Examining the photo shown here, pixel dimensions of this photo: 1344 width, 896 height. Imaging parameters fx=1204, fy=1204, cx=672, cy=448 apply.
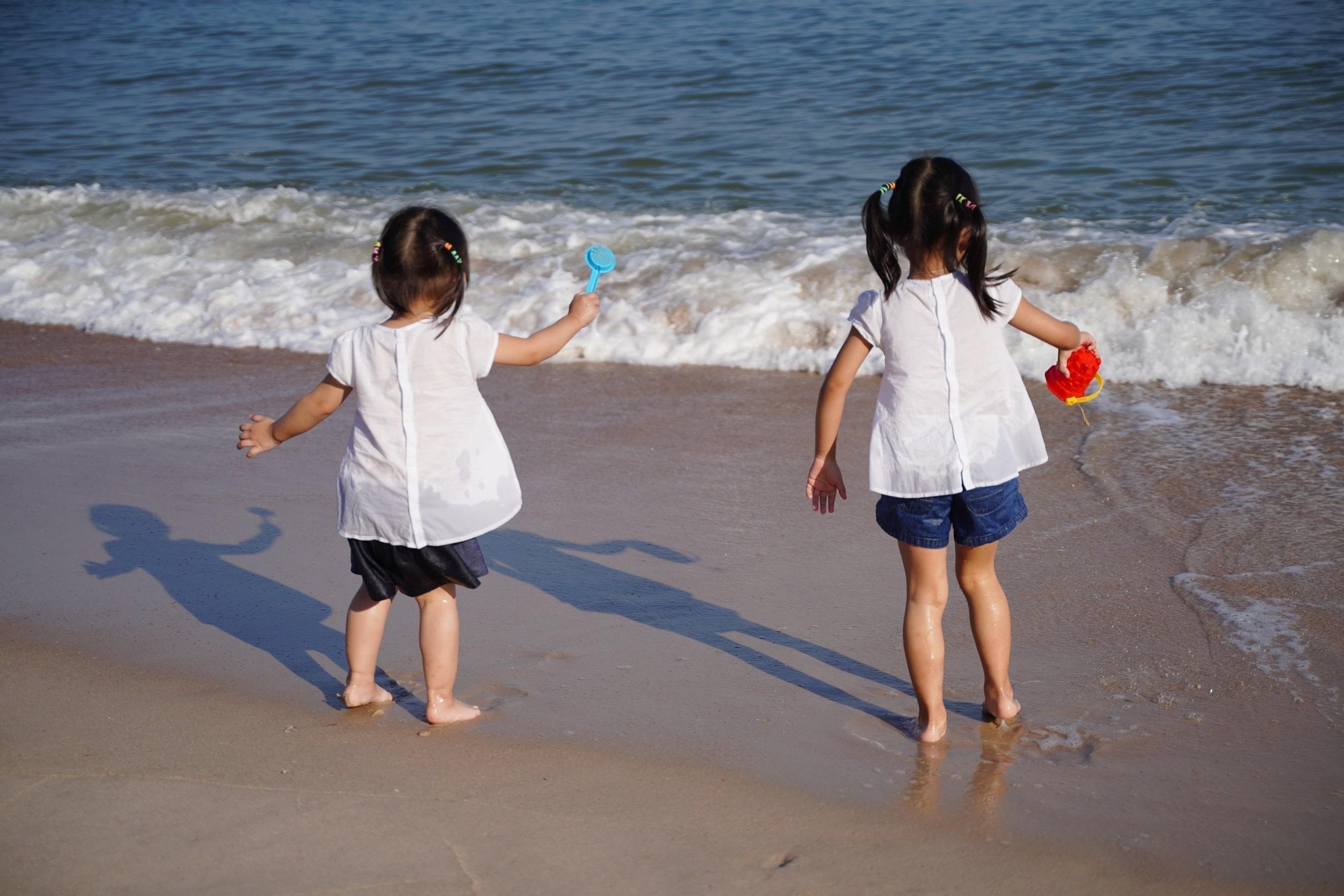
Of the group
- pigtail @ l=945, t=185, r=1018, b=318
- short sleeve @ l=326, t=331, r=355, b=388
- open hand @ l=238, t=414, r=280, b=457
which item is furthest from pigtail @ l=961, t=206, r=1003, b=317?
open hand @ l=238, t=414, r=280, b=457

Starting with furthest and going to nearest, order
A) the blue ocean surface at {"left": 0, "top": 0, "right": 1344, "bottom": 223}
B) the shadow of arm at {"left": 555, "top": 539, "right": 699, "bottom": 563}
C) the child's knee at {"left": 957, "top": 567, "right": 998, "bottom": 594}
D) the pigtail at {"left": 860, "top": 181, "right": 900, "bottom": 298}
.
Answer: the blue ocean surface at {"left": 0, "top": 0, "right": 1344, "bottom": 223}, the shadow of arm at {"left": 555, "top": 539, "right": 699, "bottom": 563}, the child's knee at {"left": 957, "top": 567, "right": 998, "bottom": 594}, the pigtail at {"left": 860, "top": 181, "right": 900, "bottom": 298}

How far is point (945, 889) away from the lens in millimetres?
2203

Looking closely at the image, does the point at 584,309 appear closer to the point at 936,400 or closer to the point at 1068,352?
the point at 936,400

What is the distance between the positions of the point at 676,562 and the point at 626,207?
5.60 meters

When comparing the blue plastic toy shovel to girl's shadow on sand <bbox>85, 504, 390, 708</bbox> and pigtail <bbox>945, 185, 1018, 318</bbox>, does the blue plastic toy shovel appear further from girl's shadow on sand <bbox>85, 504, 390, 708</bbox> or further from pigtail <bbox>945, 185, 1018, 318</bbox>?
girl's shadow on sand <bbox>85, 504, 390, 708</bbox>

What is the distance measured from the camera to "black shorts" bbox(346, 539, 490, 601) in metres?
2.81

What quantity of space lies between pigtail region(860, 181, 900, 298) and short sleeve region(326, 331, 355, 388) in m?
1.18

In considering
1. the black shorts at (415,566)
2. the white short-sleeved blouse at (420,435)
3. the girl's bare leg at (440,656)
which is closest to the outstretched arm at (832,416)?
the white short-sleeved blouse at (420,435)

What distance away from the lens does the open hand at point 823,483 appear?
9.05ft

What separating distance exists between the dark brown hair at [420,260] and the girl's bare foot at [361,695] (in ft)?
3.00

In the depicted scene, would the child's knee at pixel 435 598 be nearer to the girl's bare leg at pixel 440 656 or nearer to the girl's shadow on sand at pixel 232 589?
the girl's bare leg at pixel 440 656

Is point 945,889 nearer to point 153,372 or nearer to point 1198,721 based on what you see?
point 1198,721

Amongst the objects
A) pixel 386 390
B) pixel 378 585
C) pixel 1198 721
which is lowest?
pixel 1198 721

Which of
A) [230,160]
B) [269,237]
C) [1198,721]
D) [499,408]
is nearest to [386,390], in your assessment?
[1198,721]
